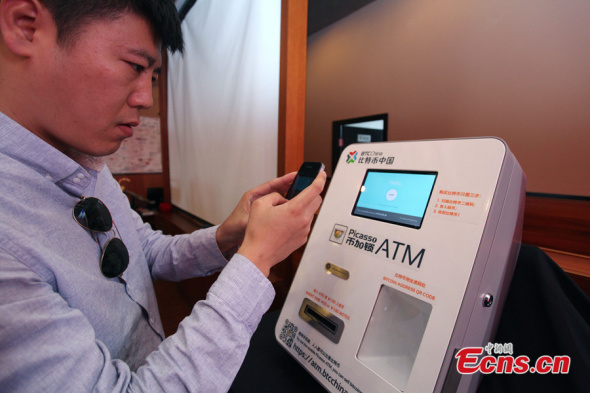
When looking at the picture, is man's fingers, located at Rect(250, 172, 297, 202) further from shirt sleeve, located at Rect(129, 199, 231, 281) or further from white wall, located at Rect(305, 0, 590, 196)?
white wall, located at Rect(305, 0, 590, 196)

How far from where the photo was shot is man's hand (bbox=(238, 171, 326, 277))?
489mm

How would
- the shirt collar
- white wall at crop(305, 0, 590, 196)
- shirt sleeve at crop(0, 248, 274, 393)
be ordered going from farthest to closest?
white wall at crop(305, 0, 590, 196) → the shirt collar → shirt sleeve at crop(0, 248, 274, 393)

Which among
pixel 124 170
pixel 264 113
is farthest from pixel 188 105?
pixel 124 170

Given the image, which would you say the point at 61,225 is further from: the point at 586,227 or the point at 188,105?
the point at 188,105

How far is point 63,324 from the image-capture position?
1.20 ft

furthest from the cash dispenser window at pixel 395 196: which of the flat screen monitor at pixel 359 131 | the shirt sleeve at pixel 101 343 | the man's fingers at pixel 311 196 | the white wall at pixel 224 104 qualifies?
the flat screen monitor at pixel 359 131

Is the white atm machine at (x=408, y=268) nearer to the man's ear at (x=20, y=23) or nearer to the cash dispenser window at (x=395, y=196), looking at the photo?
the cash dispenser window at (x=395, y=196)

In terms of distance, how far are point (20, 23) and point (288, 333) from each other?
26.8 inches

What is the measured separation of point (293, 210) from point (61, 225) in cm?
38

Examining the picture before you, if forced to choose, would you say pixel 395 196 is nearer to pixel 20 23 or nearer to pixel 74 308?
pixel 74 308

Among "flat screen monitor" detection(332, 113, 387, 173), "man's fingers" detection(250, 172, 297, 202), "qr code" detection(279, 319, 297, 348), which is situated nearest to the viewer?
"qr code" detection(279, 319, 297, 348)

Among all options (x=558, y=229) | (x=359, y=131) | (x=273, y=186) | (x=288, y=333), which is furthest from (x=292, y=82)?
(x=359, y=131)

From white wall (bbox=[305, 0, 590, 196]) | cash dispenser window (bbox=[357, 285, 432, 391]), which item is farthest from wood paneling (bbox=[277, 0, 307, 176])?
white wall (bbox=[305, 0, 590, 196])

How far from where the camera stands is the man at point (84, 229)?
0.35m
